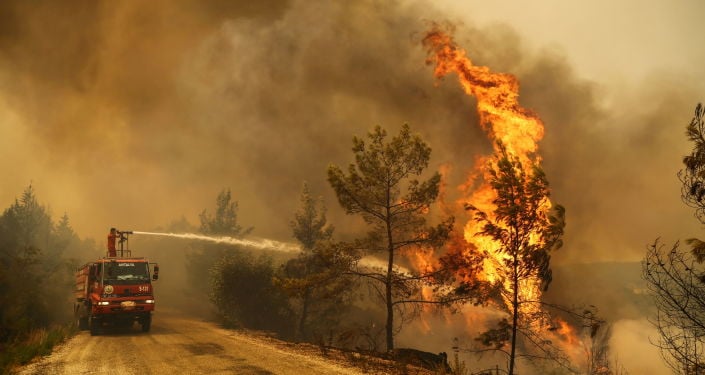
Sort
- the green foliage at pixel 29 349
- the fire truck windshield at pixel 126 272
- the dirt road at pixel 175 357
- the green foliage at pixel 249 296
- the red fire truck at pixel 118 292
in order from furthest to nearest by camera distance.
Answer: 1. the green foliage at pixel 249 296
2. the fire truck windshield at pixel 126 272
3. the red fire truck at pixel 118 292
4. the green foliage at pixel 29 349
5. the dirt road at pixel 175 357

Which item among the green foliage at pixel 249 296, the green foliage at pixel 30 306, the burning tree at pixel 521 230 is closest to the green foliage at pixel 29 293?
the green foliage at pixel 30 306

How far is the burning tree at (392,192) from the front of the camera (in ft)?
61.2

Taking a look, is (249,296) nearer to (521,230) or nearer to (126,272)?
(126,272)

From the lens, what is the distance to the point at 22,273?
29.1 meters

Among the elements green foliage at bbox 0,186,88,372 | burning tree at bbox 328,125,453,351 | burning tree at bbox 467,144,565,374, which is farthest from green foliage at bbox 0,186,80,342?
burning tree at bbox 467,144,565,374

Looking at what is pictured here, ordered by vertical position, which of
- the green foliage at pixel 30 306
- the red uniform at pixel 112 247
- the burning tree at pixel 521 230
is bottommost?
the green foliage at pixel 30 306

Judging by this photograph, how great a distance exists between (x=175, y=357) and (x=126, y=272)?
7814 millimetres

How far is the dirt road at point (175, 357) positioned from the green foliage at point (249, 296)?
12.9 meters

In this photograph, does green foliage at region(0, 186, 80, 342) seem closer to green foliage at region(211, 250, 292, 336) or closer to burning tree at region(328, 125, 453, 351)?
green foliage at region(211, 250, 292, 336)

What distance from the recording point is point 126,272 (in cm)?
2136

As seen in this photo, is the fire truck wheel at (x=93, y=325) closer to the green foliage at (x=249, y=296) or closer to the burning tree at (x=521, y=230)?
the green foliage at (x=249, y=296)

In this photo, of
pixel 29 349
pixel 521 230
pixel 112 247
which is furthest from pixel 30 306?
pixel 521 230

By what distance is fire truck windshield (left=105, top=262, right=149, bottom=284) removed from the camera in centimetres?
2097

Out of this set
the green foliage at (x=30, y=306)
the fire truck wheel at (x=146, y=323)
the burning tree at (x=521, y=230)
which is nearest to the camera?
the burning tree at (x=521, y=230)
